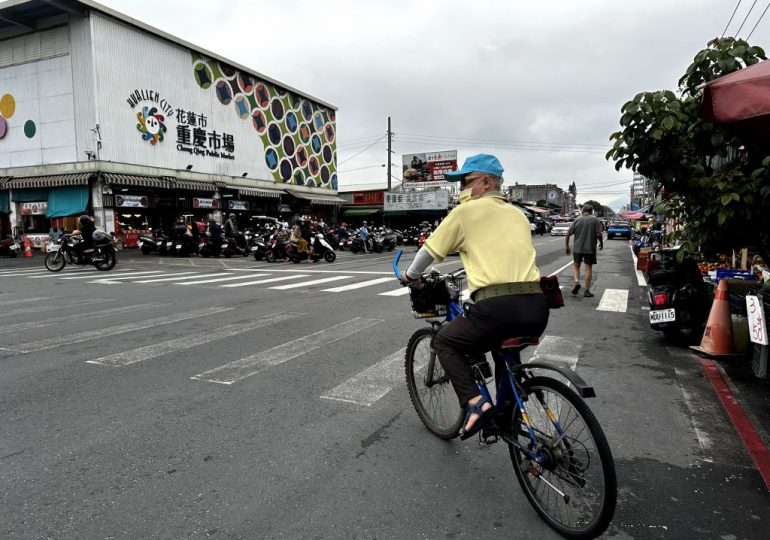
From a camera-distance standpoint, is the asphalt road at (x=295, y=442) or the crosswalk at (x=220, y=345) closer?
the asphalt road at (x=295, y=442)

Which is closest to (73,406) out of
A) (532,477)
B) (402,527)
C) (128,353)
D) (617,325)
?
(128,353)

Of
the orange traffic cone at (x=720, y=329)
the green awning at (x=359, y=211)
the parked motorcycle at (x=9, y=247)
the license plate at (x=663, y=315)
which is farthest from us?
the green awning at (x=359, y=211)

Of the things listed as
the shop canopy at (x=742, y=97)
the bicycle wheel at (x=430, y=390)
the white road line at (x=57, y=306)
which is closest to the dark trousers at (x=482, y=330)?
the bicycle wheel at (x=430, y=390)

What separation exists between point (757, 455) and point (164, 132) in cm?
2932

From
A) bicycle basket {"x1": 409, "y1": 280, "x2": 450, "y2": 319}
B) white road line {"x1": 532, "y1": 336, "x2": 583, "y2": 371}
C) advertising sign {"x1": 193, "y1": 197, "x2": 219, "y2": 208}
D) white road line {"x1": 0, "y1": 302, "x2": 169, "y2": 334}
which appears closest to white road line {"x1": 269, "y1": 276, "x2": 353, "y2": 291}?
white road line {"x1": 0, "y1": 302, "x2": 169, "y2": 334}

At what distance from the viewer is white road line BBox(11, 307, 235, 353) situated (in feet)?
20.3

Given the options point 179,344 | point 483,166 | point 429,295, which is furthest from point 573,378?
point 179,344

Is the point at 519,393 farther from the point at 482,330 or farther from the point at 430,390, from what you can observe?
the point at 430,390

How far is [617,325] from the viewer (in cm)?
771

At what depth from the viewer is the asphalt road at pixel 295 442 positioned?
265 centimetres

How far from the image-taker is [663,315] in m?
6.45

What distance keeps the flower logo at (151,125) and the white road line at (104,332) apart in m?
21.2

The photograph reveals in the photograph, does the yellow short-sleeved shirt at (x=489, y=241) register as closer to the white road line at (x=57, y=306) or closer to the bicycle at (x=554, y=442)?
the bicycle at (x=554, y=442)

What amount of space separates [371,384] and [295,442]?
1.35 meters
